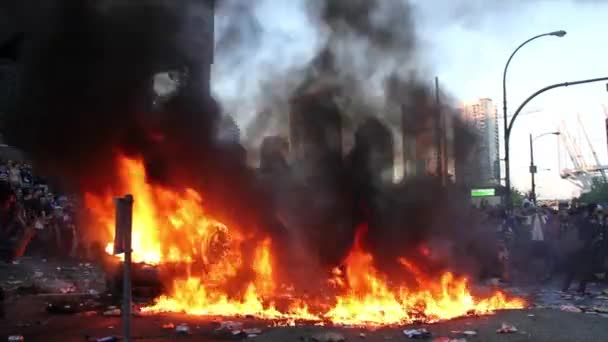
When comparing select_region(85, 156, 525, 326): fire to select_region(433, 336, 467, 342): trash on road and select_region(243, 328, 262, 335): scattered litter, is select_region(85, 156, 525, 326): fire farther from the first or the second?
select_region(433, 336, 467, 342): trash on road

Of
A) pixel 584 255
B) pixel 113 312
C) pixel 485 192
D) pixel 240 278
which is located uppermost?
pixel 485 192

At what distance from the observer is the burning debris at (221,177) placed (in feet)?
31.3

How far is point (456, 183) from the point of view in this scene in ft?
41.6

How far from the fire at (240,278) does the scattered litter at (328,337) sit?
33.6 inches

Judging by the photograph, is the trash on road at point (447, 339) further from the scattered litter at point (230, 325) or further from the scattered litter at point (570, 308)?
the scattered litter at point (570, 308)

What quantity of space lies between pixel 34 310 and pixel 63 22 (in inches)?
185

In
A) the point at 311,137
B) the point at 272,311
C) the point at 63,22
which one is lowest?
the point at 272,311

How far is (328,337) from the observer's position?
6.45 meters

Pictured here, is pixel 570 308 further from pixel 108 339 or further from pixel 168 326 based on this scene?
pixel 108 339

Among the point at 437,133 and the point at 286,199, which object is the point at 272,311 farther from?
the point at 437,133

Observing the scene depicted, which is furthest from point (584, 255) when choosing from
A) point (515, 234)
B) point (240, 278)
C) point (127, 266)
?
point (127, 266)

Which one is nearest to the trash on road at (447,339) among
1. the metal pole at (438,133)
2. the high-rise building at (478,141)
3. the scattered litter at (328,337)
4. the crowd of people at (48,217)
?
the scattered litter at (328,337)

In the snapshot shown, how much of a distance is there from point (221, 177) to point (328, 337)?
17.2 feet

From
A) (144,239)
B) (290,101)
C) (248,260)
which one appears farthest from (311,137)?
(144,239)
